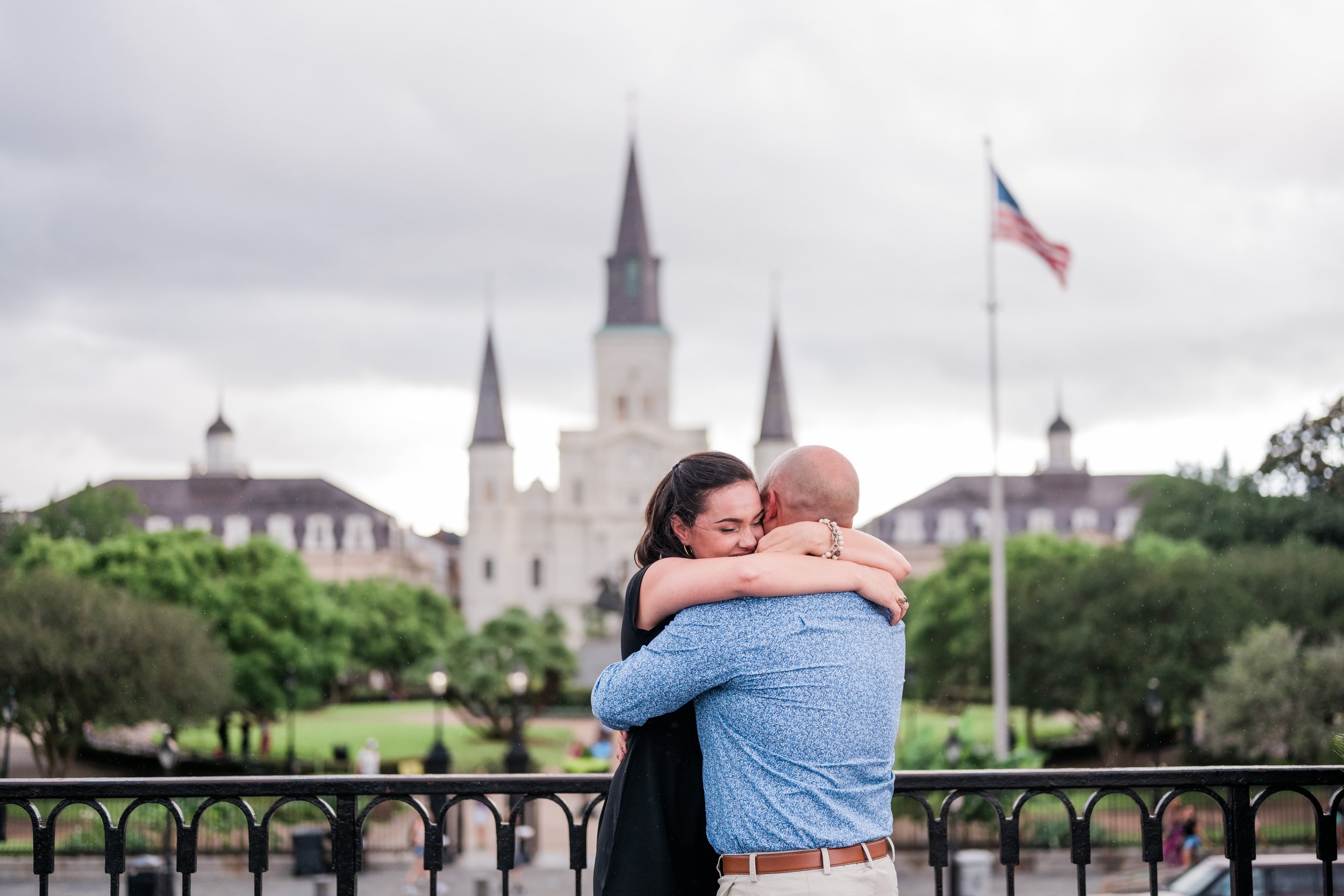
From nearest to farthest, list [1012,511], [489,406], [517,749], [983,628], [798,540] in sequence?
[798,540]
[517,749]
[983,628]
[489,406]
[1012,511]

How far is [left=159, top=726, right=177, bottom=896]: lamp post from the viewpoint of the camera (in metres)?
16.3

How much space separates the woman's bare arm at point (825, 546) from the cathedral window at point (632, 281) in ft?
283

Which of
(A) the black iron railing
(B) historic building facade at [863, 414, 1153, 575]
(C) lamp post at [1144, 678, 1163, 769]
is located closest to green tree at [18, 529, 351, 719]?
(C) lamp post at [1144, 678, 1163, 769]

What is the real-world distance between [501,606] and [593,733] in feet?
140

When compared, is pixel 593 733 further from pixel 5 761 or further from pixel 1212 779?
pixel 1212 779

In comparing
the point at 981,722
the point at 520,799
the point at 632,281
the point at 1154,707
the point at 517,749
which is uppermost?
the point at 632,281

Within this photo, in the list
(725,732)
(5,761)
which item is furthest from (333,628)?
(725,732)

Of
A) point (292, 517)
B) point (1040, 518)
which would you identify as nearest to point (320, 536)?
point (292, 517)

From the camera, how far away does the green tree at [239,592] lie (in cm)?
3878

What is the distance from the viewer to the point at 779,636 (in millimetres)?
2867

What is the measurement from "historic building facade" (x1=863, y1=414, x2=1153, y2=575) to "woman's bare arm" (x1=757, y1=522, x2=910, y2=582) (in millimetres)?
83772

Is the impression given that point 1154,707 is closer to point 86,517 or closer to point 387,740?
point 387,740

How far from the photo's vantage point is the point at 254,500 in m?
97.4

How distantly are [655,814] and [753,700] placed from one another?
14.2 inches
